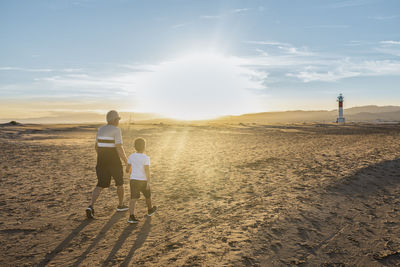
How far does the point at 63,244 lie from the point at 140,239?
4.15ft

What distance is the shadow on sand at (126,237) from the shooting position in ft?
12.0

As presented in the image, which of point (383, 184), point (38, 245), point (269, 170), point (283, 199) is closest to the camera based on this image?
point (38, 245)

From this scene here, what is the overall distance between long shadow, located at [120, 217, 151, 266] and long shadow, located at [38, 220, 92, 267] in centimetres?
115

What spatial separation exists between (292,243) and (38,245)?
4239mm

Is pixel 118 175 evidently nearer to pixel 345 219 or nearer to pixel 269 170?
pixel 345 219

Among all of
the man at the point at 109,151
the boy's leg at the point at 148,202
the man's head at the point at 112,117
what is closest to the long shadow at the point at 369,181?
the boy's leg at the point at 148,202

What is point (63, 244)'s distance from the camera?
13.8 feet

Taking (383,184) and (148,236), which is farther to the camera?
(383,184)

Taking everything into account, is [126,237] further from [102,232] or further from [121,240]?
[102,232]

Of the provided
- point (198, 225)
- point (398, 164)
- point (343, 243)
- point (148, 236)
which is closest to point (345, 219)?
point (343, 243)

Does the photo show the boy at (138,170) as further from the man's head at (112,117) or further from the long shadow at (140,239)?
the man's head at (112,117)

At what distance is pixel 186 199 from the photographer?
21.7 ft

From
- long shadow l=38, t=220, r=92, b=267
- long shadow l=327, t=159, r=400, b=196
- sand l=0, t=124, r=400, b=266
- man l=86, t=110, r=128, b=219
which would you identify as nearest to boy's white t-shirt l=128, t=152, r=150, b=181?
man l=86, t=110, r=128, b=219

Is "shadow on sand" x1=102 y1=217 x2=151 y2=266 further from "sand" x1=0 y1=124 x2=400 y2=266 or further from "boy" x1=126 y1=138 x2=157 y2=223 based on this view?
"boy" x1=126 y1=138 x2=157 y2=223
